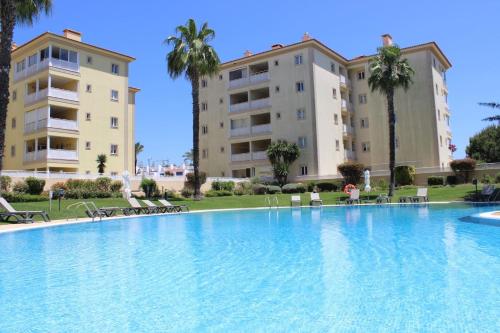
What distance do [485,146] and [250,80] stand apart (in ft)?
124

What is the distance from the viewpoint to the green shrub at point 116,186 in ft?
114

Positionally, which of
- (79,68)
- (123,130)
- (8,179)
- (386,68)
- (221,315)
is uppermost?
(79,68)

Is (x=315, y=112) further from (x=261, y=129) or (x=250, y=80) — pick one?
(x=250, y=80)

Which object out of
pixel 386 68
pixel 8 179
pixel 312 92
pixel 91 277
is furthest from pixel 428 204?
pixel 8 179

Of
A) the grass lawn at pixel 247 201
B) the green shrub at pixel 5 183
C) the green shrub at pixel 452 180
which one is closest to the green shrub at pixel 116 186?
the grass lawn at pixel 247 201

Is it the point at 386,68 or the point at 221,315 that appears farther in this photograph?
the point at 386,68

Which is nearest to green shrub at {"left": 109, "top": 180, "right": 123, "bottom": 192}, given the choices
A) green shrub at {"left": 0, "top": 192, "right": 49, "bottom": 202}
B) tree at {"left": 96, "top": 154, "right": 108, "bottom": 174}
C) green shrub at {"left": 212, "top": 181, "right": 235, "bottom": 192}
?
tree at {"left": 96, "top": 154, "right": 108, "bottom": 174}

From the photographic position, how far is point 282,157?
45.8 meters

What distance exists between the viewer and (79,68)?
41625mm

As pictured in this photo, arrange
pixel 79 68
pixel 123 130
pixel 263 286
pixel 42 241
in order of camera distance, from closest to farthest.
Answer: pixel 263 286
pixel 42 241
pixel 79 68
pixel 123 130

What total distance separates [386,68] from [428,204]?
11887 mm

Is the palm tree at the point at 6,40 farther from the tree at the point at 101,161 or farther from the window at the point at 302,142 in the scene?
the window at the point at 302,142

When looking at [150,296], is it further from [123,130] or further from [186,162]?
[186,162]

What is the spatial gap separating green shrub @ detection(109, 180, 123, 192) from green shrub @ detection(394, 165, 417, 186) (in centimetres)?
2665
